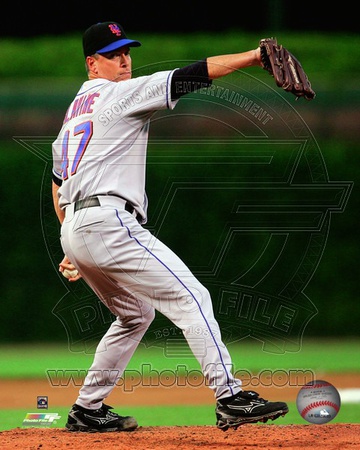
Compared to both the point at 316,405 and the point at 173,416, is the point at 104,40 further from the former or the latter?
the point at 173,416

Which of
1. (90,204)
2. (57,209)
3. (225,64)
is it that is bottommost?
(57,209)

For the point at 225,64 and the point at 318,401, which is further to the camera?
the point at 318,401

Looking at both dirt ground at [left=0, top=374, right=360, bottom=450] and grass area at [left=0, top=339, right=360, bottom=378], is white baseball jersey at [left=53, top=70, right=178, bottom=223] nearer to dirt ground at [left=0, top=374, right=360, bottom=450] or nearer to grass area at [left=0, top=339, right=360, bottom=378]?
dirt ground at [left=0, top=374, right=360, bottom=450]

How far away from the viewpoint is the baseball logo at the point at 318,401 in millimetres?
5004

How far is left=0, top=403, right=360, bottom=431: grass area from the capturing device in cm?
574

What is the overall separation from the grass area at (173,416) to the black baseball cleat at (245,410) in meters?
1.35

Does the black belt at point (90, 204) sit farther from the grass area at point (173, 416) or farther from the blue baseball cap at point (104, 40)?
the grass area at point (173, 416)

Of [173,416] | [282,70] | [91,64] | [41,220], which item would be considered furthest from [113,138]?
[41,220]

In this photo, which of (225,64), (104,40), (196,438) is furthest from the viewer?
(104,40)

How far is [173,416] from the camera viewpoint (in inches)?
241

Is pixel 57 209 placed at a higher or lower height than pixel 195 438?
higher

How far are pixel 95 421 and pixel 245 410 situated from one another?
1.09 meters

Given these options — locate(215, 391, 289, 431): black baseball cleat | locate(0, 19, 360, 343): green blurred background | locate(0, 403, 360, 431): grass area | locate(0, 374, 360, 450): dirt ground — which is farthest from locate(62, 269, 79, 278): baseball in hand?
locate(0, 19, 360, 343): green blurred background

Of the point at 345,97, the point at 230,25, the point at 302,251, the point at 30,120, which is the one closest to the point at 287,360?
the point at 302,251
